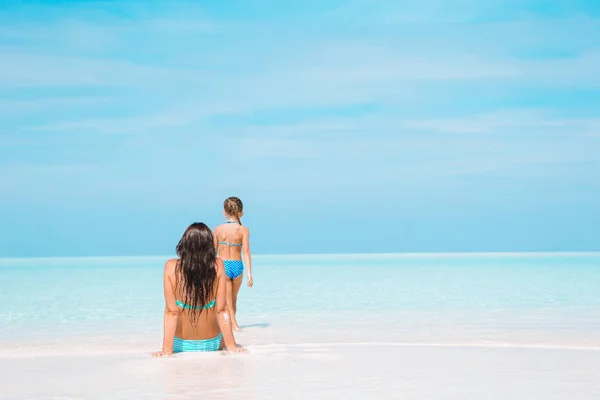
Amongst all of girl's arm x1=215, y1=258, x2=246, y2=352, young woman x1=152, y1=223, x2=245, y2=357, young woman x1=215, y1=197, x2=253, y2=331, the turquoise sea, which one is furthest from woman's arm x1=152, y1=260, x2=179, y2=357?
young woman x1=215, y1=197, x2=253, y2=331

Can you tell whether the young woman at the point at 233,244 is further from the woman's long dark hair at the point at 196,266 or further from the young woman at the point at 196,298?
the woman's long dark hair at the point at 196,266

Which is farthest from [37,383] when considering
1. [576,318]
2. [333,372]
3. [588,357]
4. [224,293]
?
[576,318]

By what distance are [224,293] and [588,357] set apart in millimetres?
3032

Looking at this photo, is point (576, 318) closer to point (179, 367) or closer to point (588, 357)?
point (588, 357)

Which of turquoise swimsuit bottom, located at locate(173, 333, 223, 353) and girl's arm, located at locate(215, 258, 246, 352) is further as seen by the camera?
turquoise swimsuit bottom, located at locate(173, 333, 223, 353)

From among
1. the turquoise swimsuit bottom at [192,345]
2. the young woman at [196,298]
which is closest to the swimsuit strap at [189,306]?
the young woman at [196,298]

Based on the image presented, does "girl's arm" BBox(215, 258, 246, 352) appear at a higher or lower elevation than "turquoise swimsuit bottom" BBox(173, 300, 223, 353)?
higher

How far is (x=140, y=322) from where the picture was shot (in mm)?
11594

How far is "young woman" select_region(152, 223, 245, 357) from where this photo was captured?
6.06m

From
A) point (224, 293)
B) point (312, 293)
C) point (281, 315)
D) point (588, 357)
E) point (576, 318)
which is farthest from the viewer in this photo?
point (312, 293)

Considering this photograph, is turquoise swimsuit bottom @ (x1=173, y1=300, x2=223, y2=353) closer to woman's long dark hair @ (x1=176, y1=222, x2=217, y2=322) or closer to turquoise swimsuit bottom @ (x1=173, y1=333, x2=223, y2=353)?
turquoise swimsuit bottom @ (x1=173, y1=333, x2=223, y2=353)

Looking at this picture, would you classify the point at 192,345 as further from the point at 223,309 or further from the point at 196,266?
the point at 196,266

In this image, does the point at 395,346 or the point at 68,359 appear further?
the point at 395,346

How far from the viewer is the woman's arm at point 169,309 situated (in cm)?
616
